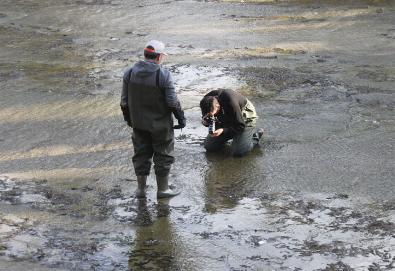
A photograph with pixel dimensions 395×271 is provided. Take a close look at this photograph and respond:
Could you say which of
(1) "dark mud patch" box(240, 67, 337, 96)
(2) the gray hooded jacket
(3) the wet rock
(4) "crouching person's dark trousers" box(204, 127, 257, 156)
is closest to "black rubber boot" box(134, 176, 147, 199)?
(2) the gray hooded jacket

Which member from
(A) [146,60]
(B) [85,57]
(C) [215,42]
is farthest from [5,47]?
(A) [146,60]

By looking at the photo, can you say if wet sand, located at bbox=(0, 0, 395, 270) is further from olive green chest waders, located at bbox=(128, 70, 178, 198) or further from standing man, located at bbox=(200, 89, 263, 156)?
olive green chest waders, located at bbox=(128, 70, 178, 198)

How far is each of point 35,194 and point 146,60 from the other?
207 centimetres

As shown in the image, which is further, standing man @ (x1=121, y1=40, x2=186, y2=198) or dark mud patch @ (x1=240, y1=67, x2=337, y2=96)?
dark mud patch @ (x1=240, y1=67, x2=337, y2=96)

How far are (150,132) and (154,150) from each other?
249 millimetres

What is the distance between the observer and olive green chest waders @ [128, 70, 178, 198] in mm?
6641

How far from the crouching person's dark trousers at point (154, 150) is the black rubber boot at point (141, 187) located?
0.06 meters

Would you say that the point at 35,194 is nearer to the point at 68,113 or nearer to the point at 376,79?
the point at 68,113

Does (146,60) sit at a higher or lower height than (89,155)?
higher

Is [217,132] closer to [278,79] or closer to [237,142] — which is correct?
[237,142]

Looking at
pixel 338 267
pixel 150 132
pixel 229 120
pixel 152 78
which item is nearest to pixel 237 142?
pixel 229 120

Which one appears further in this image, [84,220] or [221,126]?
[221,126]

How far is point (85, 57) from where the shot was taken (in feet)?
45.3

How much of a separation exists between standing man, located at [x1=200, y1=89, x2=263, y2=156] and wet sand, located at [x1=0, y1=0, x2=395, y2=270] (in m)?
0.18
